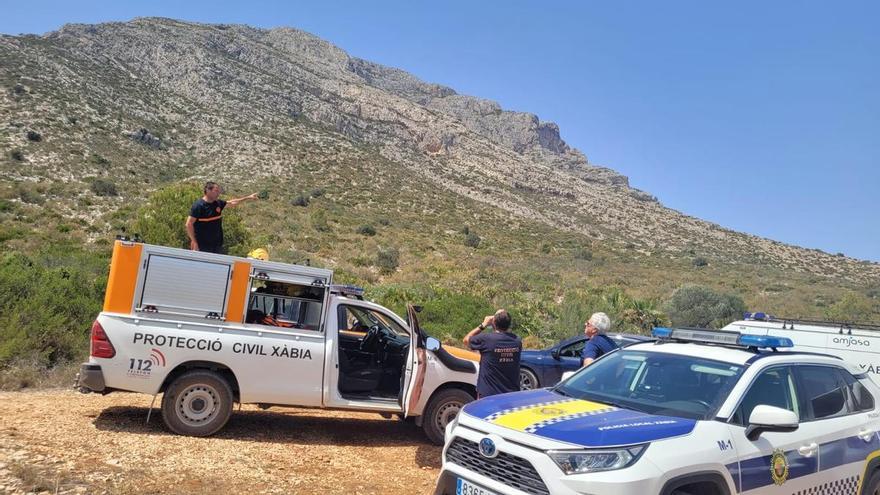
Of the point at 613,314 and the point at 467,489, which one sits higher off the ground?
A: the point at 613,314

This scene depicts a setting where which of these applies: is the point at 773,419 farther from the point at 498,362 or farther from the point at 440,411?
the point at 440,411

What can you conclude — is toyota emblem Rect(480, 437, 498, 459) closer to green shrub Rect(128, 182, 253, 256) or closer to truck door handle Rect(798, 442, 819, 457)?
truck door handle Rect(798, 442, 819, 457)

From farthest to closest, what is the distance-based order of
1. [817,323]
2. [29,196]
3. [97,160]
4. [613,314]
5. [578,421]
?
[97,160]
[29,196]
[613,314]
[817,323]
[578,421]

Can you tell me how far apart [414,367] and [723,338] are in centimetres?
338

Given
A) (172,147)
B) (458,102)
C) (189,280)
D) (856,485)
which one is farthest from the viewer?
(458,102)

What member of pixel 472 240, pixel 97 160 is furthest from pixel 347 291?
pixel 97 160

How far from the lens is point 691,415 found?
4.17 m

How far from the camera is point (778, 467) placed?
4.14 m

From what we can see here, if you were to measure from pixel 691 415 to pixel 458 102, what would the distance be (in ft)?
399

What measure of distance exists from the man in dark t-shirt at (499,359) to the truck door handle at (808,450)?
8.83 feet

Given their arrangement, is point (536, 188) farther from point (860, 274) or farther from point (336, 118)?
point (860, 274)

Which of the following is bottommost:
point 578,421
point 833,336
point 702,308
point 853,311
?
point 578,421

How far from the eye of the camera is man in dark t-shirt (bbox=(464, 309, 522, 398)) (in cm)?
632

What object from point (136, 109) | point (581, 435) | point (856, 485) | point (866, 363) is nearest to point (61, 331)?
point (581, 435)
